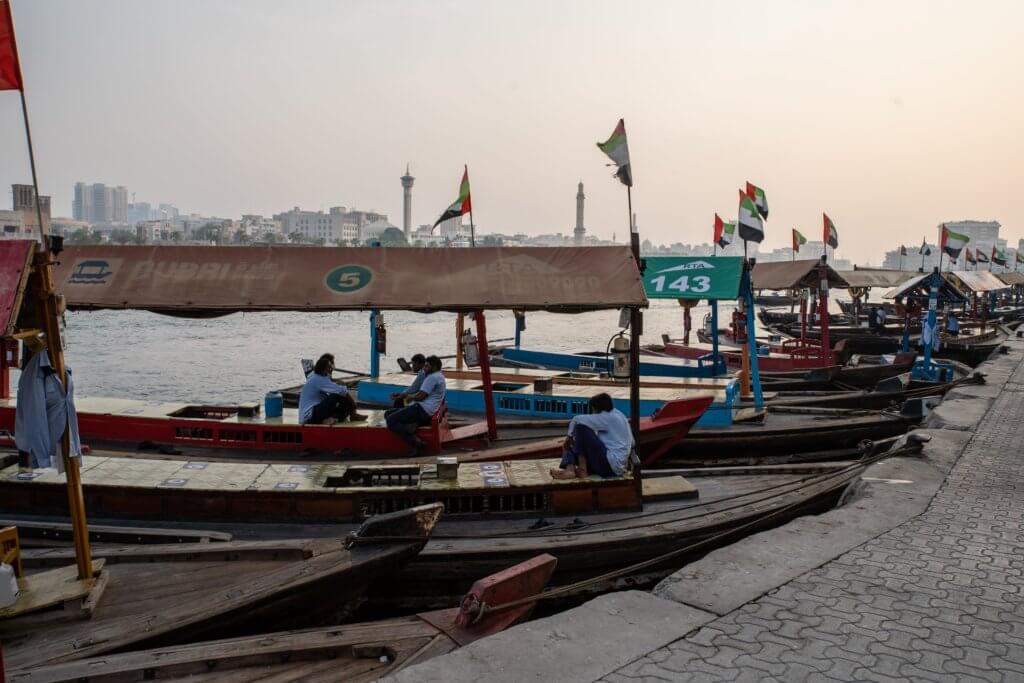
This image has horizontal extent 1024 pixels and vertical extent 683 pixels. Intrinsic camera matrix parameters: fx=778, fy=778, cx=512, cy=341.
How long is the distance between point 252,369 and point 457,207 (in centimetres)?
2373

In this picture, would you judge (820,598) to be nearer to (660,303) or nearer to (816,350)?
(816,350)

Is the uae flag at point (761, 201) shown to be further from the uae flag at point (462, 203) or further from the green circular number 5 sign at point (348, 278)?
the green circular number 5 sign at point (348, 278)

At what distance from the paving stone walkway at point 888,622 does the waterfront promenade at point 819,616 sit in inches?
0.4

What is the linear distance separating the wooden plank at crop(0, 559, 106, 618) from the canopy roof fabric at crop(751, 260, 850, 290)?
52.8ft

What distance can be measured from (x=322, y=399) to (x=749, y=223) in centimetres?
986

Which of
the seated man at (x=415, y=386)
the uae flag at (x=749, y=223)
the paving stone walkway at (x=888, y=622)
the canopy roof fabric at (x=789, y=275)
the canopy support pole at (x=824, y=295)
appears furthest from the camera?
the canopy roof fabric at (x=789, y=275)

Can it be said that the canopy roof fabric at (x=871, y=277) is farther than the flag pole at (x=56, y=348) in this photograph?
Yes

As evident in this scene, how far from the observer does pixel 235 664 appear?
15.6 ft

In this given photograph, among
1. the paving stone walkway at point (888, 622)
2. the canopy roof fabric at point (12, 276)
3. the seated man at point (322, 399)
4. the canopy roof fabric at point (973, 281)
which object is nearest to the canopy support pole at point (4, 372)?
the seated man at point (322, 399)

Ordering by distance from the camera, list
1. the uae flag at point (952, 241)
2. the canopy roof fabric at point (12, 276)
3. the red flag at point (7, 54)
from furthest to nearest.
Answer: the uae flag at point (952, 241), the red flag at point (7, 54), the canopy roof fabric at point (12, 276)

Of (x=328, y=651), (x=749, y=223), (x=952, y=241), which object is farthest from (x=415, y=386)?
(x=952, y=241)

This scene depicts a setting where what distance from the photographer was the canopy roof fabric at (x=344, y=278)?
7949 mm

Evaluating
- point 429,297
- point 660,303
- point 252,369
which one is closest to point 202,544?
point 429,297

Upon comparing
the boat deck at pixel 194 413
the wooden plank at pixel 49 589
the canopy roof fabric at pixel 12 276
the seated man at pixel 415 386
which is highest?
the canopy roof fabric at pixel 12 276
